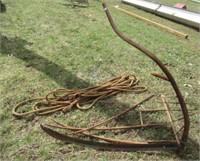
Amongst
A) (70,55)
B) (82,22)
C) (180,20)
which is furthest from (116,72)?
(180,20)

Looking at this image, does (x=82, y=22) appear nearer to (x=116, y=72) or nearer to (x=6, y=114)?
(x=116, y=72)

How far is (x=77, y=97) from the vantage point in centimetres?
378

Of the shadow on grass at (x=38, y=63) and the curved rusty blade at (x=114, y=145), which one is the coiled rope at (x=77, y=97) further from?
the curved rusty blade at (x=114, y=145)

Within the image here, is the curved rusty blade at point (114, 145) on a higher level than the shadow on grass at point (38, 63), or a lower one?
higher

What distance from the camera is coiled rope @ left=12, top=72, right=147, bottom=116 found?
355 cm

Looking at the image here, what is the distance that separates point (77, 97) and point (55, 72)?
870 millimetres

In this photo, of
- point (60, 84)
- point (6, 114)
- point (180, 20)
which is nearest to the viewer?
point (6, 114)

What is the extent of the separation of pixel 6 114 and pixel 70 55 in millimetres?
2004

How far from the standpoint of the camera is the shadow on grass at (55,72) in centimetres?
318

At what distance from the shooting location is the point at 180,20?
800cm

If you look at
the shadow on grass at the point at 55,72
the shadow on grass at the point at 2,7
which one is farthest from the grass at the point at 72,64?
the shadow on grass at the point at 2,7

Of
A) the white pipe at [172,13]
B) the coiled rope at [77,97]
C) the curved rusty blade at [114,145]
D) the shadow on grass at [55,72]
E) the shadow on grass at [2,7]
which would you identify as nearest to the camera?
the curved rusty blade at [114,145]

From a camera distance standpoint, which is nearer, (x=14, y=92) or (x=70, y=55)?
(x=14, y=92)

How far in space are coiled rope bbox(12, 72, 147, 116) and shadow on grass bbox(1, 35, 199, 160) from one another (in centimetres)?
17
